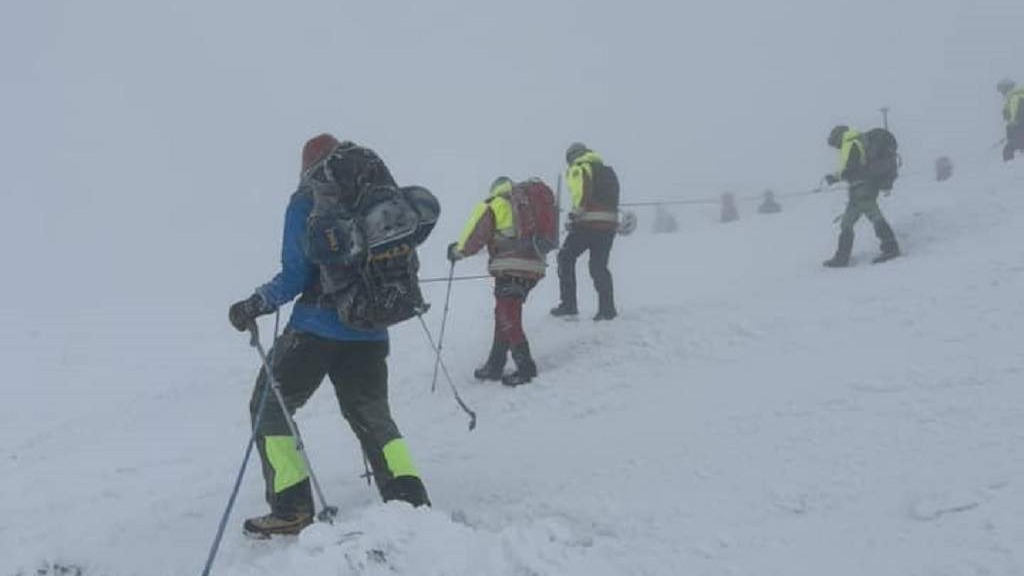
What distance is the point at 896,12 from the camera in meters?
153

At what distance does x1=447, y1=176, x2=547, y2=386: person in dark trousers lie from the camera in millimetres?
8523

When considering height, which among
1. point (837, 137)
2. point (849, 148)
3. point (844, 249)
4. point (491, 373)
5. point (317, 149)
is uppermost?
point (317, 149)

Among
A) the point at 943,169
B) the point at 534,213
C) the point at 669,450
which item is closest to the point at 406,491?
the point at 669,450

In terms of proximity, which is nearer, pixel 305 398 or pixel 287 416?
pixel 287 416

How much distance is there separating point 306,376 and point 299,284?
0.54 meters

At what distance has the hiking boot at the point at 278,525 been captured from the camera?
194 inches

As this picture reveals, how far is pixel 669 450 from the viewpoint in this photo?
20.5 ft

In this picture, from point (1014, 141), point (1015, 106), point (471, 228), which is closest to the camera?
point (471, 228)

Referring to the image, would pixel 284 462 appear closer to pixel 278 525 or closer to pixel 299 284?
pixel 278 525

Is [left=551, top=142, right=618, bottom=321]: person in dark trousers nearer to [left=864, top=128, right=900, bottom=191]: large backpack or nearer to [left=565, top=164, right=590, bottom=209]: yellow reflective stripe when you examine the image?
[left=565, top=164, right=590, bottom=209]: yellow reflective stripe

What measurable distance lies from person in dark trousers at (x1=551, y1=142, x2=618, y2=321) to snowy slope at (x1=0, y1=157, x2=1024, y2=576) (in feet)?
1.88

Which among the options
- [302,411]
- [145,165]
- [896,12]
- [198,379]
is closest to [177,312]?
[198,379]

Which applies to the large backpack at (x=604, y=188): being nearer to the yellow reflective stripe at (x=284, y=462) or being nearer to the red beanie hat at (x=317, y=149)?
the red beanie hat at (x=317, y=149)

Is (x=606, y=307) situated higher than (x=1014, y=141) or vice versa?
(x=1014, y=141)
